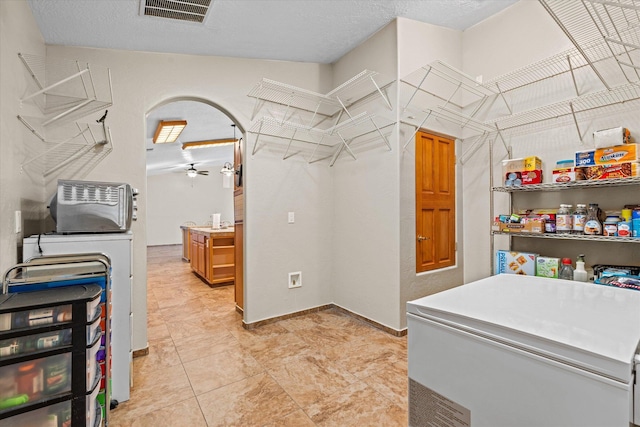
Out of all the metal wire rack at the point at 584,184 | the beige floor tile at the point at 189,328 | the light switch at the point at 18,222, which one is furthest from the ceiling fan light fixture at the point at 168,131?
the metal wire rack at the point at 584,184

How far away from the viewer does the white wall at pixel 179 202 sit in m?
10.2

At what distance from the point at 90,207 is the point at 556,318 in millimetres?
2334

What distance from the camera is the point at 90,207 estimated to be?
6.31 ft

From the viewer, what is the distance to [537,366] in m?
0.75

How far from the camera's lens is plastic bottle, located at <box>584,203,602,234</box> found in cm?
199

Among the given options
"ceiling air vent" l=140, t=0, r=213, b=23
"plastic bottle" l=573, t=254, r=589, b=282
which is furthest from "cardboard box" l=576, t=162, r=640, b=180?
"ceiling air vent" l=140, t=0, r=213, b=23

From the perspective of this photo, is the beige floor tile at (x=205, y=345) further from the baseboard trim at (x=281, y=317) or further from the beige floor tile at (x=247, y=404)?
the beige floor tile at (x=247, y=404)

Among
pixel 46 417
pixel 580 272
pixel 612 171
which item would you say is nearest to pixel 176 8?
pixel 46 417

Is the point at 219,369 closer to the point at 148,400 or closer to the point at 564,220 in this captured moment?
the point at 148,400

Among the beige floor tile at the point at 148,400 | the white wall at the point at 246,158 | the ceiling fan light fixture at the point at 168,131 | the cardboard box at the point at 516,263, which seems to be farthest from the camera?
the ceiling fan light fixture at the point at 168,131

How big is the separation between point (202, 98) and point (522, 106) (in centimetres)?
277

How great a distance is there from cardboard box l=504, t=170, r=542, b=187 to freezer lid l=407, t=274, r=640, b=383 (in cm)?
128

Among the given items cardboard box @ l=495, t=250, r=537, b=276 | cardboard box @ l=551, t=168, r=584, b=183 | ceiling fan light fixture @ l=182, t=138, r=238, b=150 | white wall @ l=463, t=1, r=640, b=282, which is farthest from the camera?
ceiling fan light fixture @ l=182, t=138, r=238, b=150

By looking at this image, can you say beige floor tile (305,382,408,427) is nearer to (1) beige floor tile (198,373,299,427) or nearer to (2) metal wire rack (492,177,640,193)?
(1) beige floor tile (198,373,299,427)
